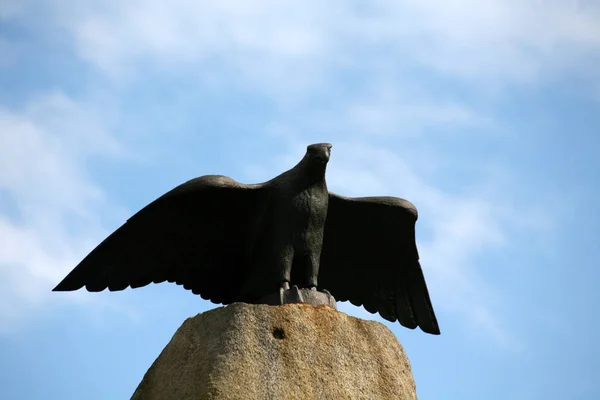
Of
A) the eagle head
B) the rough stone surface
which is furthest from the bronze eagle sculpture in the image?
the rough stone surface

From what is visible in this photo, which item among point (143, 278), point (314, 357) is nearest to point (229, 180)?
point (143, 278)

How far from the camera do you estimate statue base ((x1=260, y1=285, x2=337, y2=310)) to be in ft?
22.5

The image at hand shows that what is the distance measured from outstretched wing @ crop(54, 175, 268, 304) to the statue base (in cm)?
59

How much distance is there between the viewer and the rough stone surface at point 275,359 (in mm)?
6125

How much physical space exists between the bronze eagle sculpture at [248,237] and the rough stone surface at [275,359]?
560 millimetres

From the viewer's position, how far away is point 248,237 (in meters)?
7.37

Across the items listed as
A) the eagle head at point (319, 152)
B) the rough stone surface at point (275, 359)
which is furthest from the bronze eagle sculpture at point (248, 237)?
the rough stone surface at point (275, 359)

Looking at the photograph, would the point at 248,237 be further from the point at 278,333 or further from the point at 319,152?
the point at 278,333

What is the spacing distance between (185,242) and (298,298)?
1.13m

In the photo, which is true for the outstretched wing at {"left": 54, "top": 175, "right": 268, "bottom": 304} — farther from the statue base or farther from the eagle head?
the statue base

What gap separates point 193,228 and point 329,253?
4.02ft

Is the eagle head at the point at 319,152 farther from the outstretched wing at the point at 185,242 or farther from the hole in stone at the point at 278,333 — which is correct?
the hole in stone at the point at 278,333

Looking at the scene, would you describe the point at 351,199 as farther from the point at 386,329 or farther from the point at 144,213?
the point at 144,213

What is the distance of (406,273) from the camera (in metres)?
7.97
